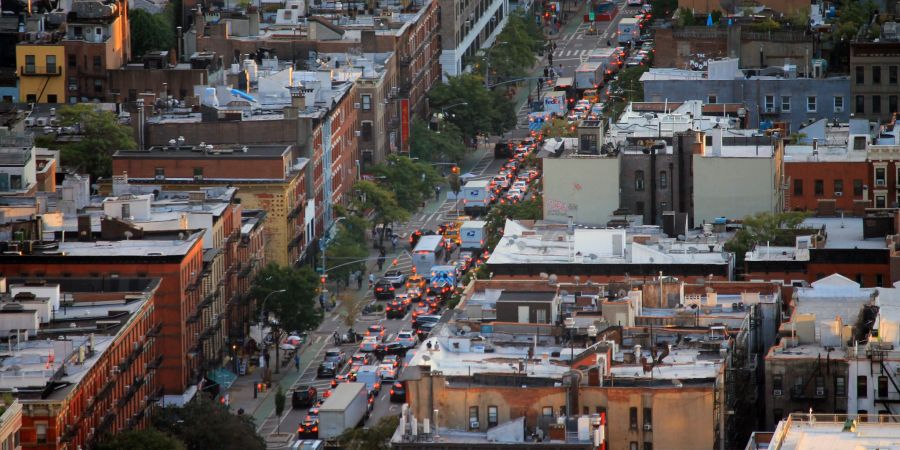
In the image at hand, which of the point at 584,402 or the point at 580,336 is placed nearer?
the point at 584,402

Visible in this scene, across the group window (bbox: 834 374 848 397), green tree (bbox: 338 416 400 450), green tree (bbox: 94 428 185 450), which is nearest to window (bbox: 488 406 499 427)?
green tree (bbox: 338 416 400 450)

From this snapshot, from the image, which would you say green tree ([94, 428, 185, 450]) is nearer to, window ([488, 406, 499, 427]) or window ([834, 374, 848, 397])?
window ([488, 406, 499, 427])

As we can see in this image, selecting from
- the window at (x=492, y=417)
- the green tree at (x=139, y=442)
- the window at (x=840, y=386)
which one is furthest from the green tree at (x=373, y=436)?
the window at (x=840, y=386)

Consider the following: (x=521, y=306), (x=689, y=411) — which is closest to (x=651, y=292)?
(x=521, y=306)

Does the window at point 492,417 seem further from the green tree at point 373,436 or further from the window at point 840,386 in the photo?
the window at point 840,386

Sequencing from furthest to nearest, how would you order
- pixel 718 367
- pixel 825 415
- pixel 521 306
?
1. pixel 521 306
2. pixel 718 367
3. pixel 825 415

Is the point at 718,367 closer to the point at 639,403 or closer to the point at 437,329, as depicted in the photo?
the point at 639,403

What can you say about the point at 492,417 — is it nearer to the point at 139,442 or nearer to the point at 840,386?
the point at 840,386

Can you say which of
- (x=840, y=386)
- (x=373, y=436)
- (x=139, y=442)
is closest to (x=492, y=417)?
(x=373, y=436)
